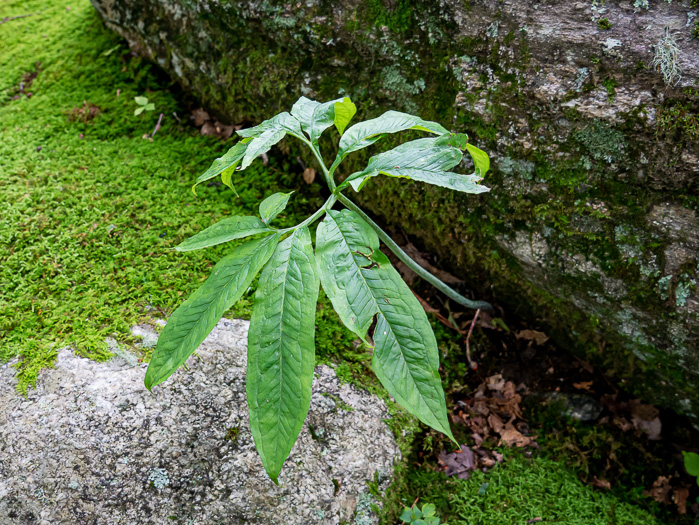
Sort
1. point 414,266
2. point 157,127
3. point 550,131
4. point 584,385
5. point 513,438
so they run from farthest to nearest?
point 157,127, point 584,385, point 513,438, point 550,131, point 414,266

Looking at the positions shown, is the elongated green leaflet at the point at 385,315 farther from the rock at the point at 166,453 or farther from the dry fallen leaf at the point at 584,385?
the dry fallen leaf at the point at 584,385

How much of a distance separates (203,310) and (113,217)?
149 cm

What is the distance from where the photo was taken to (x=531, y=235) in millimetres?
2363

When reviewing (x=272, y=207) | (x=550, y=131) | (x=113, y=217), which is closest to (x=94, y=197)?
(x=113, y=217)

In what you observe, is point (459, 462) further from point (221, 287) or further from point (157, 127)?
point (157, 127)

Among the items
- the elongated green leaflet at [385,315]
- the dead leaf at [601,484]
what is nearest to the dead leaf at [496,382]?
the dead leaf at [601,484]

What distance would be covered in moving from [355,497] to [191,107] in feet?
9.09

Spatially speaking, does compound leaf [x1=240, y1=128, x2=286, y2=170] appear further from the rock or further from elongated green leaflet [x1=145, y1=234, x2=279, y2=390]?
the rock

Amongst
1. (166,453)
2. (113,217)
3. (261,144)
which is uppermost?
(261,144)

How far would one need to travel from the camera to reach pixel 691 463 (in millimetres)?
2303

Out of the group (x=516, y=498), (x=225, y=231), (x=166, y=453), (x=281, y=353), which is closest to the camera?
(x=281, y=353)

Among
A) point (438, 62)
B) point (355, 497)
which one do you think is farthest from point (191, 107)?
point (355, 497)

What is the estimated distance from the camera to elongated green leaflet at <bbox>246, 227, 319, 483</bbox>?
1374 millimetres

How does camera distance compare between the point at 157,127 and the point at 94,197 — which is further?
the point at 157,127
